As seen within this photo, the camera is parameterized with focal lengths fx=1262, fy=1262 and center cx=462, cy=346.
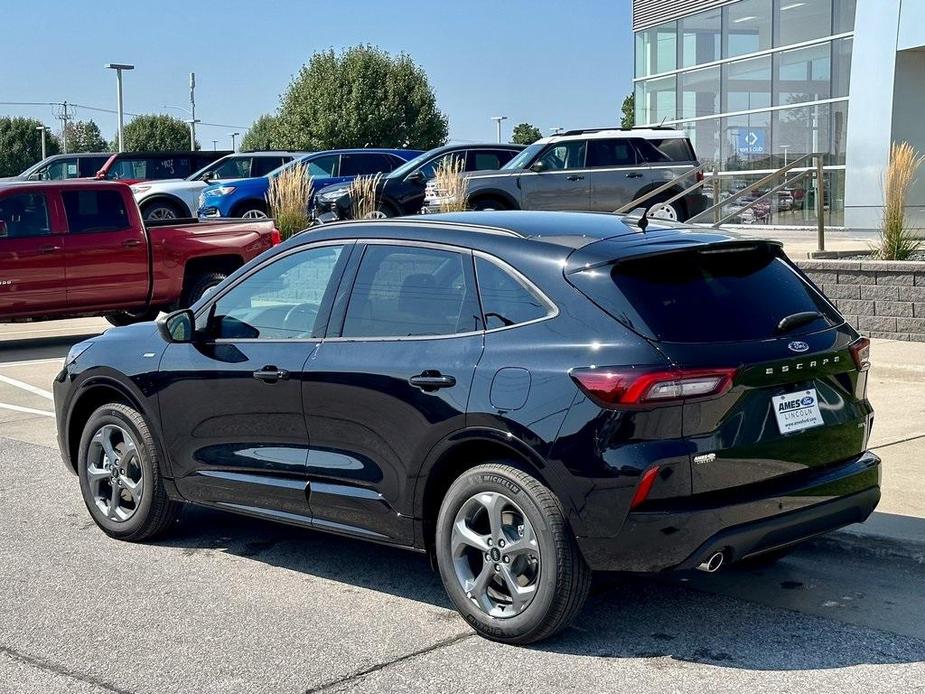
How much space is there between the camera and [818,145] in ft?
88.5

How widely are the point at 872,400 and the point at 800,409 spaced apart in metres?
4.92

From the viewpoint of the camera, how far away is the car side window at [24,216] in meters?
14.7

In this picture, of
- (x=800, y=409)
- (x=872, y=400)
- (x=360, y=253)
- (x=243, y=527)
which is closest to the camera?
(x=800, y=409)

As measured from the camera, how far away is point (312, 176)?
23.3 m

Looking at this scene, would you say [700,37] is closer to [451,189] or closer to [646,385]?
[451,189]

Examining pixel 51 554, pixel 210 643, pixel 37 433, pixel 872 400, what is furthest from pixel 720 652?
pixel 37 433

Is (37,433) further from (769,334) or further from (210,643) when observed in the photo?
(769,334)

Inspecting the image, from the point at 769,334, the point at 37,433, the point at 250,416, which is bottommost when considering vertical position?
the point at 37,433

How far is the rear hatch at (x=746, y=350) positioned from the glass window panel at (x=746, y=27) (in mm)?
25114

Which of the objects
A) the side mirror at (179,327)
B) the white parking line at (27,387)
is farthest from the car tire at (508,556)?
the white parking line at (27,387)

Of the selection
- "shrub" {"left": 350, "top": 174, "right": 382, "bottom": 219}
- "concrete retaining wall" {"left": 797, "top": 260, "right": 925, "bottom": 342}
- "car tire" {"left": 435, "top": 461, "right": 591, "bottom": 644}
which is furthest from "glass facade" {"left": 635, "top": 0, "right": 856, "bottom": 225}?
"car tire" {"left": 435, "top": 461, "right": 591, "bottom": 644}

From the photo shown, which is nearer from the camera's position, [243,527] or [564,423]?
[564,423]

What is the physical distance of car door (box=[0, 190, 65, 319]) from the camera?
14.6 m

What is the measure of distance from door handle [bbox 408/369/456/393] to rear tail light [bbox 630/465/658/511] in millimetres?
898
